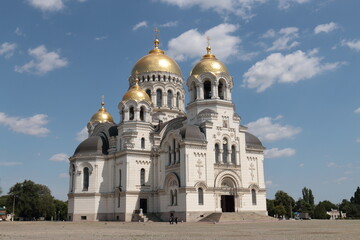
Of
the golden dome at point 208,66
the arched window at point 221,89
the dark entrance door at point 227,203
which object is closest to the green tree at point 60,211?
the dark entrance door at point 227,203

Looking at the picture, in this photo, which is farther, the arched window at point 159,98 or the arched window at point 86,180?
the arched window at point 159,98

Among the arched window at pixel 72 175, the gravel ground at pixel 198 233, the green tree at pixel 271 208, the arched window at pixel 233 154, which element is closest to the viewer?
the gravel ground at pixel 198 233

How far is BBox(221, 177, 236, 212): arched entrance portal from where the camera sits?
42.1m

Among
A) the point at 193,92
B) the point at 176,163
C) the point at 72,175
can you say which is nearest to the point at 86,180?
the point at 72,175

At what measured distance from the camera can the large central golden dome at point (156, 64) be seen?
180 feet

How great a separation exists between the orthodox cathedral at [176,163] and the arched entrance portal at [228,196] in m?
0.10

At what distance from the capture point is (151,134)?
4712 cm

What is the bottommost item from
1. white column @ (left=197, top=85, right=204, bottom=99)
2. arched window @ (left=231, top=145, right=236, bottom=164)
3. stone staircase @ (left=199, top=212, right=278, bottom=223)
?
stone staircase @ (left=199, top=212, right=278, bottom=223)

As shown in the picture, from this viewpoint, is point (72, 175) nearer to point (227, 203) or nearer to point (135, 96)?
point (135, 96)

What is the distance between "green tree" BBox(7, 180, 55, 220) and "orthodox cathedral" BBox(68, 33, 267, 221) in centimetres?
2004

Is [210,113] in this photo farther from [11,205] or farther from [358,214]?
[11,205]

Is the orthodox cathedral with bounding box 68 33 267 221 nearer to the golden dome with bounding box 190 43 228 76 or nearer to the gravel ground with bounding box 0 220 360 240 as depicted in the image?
the golden dome with bounding box 190 43 228 76

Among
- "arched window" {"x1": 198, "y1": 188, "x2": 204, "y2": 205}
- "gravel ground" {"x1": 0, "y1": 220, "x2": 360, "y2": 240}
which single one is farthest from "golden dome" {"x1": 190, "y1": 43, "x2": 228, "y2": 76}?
"gravel ground" {"x1": 0, "y1": 220, "x2": 360, "y2": 240}

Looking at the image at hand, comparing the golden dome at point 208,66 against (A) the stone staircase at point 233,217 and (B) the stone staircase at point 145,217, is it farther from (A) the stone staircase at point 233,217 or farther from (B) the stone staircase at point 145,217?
(B) the stone staircase at point 145,217
